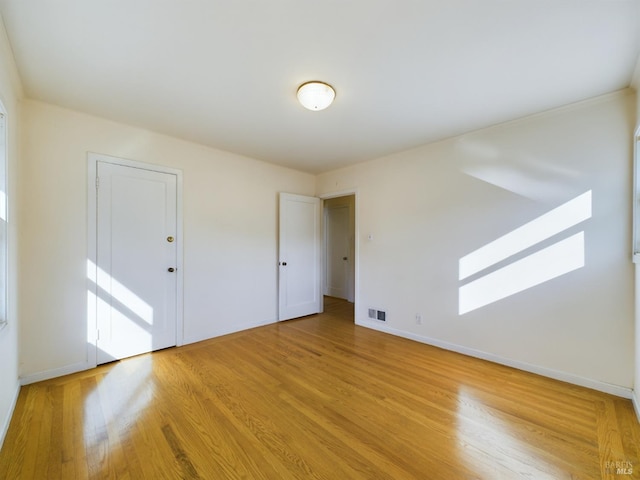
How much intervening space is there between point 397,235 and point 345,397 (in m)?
2.20

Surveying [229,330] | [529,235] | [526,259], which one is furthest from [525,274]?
[229,330]

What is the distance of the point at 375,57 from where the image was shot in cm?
184

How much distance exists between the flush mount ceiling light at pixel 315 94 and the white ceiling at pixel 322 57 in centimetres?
6

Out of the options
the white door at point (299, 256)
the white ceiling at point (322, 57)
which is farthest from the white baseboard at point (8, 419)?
the white door at point (299, 256)

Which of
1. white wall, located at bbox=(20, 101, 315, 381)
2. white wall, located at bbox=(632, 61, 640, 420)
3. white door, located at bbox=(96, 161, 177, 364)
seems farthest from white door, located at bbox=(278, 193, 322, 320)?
white wall, located at bbox=(632, 61, 640, 420)

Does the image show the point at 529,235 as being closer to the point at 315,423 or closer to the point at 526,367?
the point at 526,367

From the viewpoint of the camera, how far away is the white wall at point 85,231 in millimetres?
2404

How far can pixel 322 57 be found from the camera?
1.84 metres

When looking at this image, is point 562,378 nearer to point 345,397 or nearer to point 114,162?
point 345,397

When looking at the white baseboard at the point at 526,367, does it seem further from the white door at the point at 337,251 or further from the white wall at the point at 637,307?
the white door at the point at 337,251

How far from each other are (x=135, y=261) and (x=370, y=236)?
9.81ft

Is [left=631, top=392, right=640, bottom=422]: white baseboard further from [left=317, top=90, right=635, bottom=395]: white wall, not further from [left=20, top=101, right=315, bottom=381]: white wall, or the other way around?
[left=20, top=101, right=315, bottom=381]: white wall

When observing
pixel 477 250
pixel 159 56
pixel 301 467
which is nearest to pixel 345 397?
pixel 301 467

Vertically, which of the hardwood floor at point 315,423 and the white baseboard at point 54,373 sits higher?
the white baseboard at point 54,373
